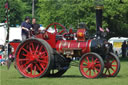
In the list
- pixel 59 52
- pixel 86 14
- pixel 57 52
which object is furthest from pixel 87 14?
pixel 57 52

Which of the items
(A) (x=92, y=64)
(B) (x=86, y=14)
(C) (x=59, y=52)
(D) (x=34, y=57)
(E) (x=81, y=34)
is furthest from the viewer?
(B) (x=86, y=14)

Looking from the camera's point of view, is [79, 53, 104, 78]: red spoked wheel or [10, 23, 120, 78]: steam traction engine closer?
[79, 53, 104, 78]: red spoked wheel

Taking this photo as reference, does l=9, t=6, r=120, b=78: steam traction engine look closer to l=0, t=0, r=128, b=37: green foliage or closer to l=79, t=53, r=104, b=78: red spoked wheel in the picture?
l=79, t=53, r=104, b=78: red spoked wheel

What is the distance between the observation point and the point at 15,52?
1502 cm

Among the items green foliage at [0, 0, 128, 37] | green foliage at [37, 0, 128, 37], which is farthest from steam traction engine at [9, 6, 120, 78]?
green foliage at [37, 0, 128, 37]

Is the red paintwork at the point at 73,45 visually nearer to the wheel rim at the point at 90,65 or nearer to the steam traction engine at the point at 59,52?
the steam traction engine at the point at 59,52

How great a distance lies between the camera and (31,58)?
14859 mm

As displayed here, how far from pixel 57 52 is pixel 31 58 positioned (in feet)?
2.70

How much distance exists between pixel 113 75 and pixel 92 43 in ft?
4.01

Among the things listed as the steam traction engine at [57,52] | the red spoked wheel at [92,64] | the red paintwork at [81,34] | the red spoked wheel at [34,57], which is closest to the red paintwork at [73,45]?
the steam traction engine at [57,52]

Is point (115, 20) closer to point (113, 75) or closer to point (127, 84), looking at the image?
point (113, 75)

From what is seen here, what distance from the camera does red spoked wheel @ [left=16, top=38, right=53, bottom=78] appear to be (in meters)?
14.5

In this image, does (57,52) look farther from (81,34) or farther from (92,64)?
(92,64)

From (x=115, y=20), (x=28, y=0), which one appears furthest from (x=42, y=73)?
(x=28, y=0)
